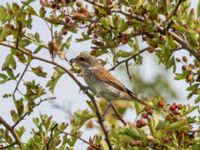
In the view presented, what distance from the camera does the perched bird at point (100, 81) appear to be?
7230 millimetres

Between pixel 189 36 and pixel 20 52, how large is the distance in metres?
1.36

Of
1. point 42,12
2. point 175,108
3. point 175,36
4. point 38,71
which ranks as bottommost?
point 175,108

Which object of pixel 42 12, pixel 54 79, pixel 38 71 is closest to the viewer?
pixel 42 12

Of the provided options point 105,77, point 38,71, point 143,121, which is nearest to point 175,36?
point 143,121

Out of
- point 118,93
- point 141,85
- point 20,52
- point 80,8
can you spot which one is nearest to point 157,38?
point 80,8

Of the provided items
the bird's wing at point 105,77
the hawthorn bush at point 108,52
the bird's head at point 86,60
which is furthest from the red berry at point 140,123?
the bird's wing at point 105,77

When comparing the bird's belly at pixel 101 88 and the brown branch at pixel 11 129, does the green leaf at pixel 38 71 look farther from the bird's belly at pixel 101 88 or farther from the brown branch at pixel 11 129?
the bird's belly at pixel 101 88

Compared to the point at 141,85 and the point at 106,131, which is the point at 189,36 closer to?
the point at 106,131

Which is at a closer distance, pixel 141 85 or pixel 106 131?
pixel 106 131

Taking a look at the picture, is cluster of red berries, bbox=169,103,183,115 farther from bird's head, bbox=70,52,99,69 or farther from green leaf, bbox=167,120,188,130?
bird's head, bbox=70,52,99,69

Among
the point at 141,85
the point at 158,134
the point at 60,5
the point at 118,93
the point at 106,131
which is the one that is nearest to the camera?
the point at 158,134

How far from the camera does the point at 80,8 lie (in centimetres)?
527

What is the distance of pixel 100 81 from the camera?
7.75 m

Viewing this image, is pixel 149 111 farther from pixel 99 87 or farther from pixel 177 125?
pixel 99 87
